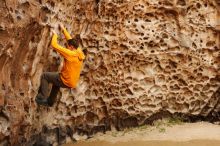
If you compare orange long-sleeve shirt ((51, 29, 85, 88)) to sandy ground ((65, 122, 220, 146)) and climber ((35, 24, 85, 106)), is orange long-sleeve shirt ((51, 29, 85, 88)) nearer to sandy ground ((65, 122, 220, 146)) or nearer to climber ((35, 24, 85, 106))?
climber ((35, 24, 85, 106))

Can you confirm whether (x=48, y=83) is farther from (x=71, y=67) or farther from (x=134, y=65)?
(x=134, y=65)

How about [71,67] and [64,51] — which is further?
[71,67]

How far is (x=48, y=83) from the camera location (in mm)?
6746

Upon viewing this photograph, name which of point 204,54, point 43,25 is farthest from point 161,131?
point 43,25

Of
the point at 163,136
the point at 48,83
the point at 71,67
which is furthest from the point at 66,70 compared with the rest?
the point at 163,136

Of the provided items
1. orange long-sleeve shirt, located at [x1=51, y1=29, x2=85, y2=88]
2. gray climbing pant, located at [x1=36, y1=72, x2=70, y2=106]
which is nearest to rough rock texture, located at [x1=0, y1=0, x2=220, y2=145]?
Answer: gray climbing pant, located at [x1=36, y1=72, x2=70, y2=106]

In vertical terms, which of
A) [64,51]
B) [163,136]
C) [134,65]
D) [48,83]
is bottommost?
[163,136]

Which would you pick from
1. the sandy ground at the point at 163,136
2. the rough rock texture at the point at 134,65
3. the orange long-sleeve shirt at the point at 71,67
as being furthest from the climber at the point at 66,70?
the sandy ground at the point at 163,136

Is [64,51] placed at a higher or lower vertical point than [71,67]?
higher

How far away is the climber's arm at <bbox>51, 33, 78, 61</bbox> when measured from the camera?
6137 millimetres

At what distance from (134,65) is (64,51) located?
7.37ft

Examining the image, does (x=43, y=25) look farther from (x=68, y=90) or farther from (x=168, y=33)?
(x=168, y=33)

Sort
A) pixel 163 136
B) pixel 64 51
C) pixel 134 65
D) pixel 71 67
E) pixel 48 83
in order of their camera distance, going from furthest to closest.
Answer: pixel 134 65 < pixel 163 136 < pixel 48 83 < pixel 71 67 < pixel 64 51

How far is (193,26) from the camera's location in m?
8.38
